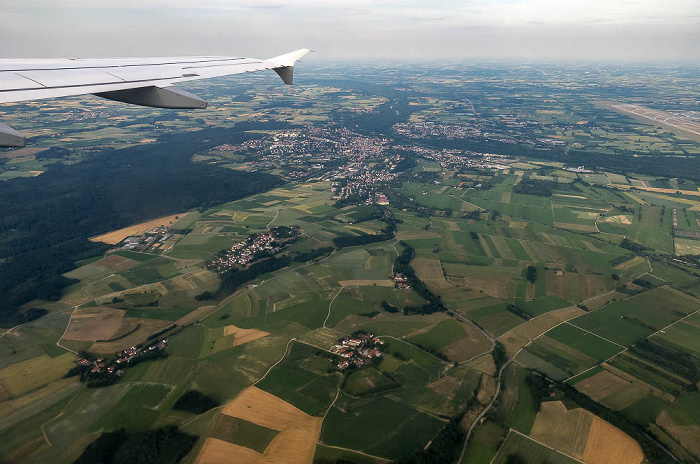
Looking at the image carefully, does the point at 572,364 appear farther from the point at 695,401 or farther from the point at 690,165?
the point at 690,165

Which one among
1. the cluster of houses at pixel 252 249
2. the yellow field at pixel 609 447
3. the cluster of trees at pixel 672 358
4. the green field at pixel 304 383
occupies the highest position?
the cluster of houses at pixel 252 249

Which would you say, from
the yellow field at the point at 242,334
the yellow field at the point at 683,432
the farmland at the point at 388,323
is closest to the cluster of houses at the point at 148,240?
the farmland at the point at 388,323

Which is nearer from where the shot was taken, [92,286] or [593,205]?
[92,286]

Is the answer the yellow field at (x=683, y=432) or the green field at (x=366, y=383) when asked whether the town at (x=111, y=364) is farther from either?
the yellow field at (x=683, y=432)

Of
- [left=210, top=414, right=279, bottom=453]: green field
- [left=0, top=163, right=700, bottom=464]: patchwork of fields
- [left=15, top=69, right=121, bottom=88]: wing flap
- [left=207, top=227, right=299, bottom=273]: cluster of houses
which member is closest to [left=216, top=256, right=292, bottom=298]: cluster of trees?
[left=0, top=163, right=700, bottom=464]: patchwork of fields

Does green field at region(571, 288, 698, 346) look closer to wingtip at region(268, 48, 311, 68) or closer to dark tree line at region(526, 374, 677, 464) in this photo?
dark tree line at region(526, 374, 677, 464)

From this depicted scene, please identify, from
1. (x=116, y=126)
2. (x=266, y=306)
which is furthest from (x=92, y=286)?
(x=116, y=126)

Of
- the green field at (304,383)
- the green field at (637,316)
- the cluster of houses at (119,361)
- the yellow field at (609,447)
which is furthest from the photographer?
the green field at (637,316)
